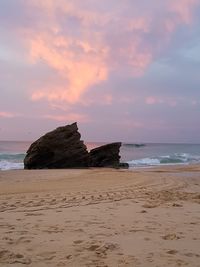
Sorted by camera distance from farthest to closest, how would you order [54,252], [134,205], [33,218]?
[134,205], [33,218], [54,252]

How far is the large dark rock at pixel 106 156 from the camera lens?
1455 inches

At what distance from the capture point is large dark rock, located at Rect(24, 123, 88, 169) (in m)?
32.6

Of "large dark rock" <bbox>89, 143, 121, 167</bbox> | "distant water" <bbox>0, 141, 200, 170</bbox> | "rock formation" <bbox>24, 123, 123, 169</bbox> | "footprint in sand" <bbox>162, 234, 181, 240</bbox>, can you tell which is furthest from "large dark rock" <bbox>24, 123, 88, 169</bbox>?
"footprint in sand" <bbox>162, 234, 181, 240</bbox>

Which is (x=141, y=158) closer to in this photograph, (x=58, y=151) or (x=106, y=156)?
(x=106, y=156)

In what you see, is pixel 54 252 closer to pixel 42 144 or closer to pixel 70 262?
pixel 70 262

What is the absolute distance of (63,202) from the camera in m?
9.70

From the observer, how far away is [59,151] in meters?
33.4

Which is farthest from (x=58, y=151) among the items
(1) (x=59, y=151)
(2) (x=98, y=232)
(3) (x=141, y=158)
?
(3) (x=141, y=158)

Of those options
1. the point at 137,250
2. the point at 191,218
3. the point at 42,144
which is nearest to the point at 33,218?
the point at 137,250

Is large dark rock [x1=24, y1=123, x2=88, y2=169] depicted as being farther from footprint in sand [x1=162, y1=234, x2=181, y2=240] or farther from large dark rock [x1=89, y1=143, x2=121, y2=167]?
footprint in sand [x1=162, y1=234, x2=181, y2=240]

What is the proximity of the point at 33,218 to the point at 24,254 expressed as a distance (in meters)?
2.33

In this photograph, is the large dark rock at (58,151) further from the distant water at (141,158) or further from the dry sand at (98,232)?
the dry sand at (98,232)

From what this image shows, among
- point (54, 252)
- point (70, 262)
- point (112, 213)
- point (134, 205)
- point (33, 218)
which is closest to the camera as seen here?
point (70, 262)

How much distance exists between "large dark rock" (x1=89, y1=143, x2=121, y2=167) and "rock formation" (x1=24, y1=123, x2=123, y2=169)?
1509 mm
